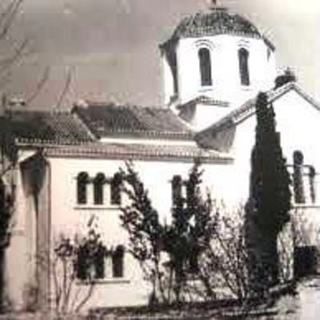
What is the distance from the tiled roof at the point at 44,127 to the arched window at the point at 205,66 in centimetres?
65

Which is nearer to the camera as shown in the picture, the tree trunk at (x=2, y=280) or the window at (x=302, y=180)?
the tree trunk at (x=2, y=280)

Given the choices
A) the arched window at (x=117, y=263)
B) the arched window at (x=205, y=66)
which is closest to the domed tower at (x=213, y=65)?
the arched window at (x=205, y=66)

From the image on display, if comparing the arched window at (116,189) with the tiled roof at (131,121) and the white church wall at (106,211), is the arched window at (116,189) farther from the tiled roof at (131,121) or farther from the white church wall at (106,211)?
the tiled roof at (131,121)

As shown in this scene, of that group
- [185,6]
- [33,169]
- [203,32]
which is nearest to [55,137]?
[33,169]

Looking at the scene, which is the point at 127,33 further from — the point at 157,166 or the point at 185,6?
the point at 157,166

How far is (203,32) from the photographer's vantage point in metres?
2.33

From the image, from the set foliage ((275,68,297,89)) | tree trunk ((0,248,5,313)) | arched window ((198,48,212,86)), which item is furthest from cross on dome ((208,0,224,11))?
tree trunk ((0,248,5,313))

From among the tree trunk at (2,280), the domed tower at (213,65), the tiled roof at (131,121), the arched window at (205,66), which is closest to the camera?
the tree trunk at (2,280)

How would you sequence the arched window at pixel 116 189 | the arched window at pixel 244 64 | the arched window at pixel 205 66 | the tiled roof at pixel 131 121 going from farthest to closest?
the arched window at pixel 205 66 < the arched window at pixel 244 64 < the tiled roof at pixel 131 121 < the arched window at pixel 116 189

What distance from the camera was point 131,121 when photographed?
174 centimetres

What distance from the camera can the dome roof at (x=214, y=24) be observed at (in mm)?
1802

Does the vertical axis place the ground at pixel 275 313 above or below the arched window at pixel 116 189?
below

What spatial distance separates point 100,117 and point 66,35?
0.22 meters

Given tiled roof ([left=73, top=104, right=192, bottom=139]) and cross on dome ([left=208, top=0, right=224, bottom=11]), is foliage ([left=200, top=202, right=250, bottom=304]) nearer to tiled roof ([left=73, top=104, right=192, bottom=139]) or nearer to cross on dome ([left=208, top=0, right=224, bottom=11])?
tiled roof ([left=73, top=104, right=192, bottom=139])
